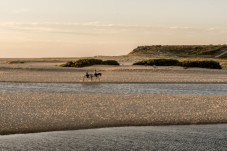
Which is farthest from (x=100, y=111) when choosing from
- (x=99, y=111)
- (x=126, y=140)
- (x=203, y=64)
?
(x=203, y=64)

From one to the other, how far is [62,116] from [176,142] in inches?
259

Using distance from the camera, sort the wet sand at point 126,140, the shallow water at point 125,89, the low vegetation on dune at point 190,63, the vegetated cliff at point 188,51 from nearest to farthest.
A: the wet sand at point 126,140, the shallow water at point 125,89, the low vegetation on dune at point 190,63, the vegetated cliff at point 188,51

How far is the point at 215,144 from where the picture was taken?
53.2 feet

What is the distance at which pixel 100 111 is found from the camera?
22516mm

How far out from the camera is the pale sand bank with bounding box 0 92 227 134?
63.8ft

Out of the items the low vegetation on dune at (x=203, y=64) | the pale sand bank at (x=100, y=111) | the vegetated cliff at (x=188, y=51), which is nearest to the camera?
the pale sand bank at (x=100, y=111)

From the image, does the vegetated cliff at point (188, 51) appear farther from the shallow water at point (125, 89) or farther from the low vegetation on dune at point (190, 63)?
the shallow water at point (125, 89)

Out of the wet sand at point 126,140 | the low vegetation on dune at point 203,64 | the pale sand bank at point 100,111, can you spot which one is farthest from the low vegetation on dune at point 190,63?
the wet sand at point 126,140

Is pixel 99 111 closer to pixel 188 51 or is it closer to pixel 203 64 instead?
pixel 203 64

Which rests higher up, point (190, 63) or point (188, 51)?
point (188, 51)

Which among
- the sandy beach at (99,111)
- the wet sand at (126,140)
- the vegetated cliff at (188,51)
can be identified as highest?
the vegetated cliff at (188,51)

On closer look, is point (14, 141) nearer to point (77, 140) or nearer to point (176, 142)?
point (77, 140)

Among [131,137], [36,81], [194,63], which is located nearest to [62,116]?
[131,137]

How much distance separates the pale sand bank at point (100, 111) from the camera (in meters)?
19.5
